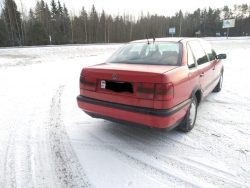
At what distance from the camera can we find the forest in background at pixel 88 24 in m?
40.4

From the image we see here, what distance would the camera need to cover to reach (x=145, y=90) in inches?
98.7

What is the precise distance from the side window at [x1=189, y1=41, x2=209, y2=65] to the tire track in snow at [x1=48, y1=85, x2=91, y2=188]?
271cm

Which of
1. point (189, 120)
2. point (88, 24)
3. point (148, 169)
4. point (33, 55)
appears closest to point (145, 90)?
point (148, 169)

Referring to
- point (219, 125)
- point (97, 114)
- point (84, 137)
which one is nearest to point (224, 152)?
point (219, 125)

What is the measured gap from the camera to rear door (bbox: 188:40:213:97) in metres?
3.56

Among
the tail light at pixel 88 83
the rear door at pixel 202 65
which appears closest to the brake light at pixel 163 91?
the tail light at pixel 88 83

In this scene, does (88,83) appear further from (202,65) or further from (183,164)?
(202,65)

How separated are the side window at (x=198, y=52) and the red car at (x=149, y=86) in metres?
0.03

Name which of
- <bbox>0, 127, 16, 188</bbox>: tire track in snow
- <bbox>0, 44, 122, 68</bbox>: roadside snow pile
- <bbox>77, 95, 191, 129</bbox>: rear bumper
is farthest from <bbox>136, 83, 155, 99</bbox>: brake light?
<bbox>0, 44, 122, 68</bbox>: roadside snow pile

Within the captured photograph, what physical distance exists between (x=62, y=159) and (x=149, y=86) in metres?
1.58


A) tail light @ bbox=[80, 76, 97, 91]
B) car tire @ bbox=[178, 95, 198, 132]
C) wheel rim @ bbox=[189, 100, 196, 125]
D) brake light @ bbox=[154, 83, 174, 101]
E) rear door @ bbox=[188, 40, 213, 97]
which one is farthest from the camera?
rear door @ bbox=[188, 40, 213, 97]

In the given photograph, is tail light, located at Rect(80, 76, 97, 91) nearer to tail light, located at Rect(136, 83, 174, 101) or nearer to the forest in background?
tail light, located at Rect(136, 83, 174, 101)

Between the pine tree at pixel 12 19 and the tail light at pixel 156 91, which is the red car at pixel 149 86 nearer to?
the tail light at pixel 156 91

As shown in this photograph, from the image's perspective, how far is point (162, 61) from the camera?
3098 mm
